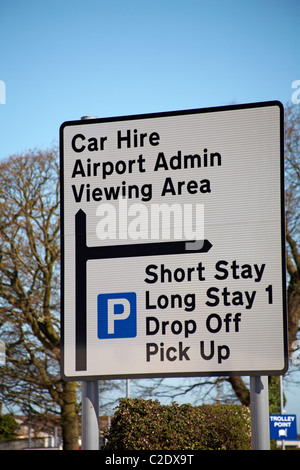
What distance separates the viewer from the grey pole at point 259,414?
2848mm

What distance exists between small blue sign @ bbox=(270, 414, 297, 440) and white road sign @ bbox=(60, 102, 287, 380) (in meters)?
19.6

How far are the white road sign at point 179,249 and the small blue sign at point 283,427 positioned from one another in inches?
770

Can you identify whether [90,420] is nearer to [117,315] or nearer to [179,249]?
[117,315]

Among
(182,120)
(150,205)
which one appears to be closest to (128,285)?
(150,205)

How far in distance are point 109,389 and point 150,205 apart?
1878 centimetres

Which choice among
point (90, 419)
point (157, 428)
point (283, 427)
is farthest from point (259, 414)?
point (283, 427)

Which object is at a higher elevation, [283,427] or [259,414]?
[259,414]

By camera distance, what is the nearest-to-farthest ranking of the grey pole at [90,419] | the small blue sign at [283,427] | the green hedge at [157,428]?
the grey pole at [90,419]
the green hedge at [157,428]
the small blue sign at [283,427]

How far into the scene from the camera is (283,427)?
21656 millimetres

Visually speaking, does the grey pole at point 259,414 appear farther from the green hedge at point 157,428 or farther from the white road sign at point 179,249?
the green hedge at point 157,428

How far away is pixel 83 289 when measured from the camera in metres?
3.17

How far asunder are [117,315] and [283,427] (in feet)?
65.6

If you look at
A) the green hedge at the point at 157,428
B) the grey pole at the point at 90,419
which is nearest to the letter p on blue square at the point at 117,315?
the grey pole at the point at 90,419

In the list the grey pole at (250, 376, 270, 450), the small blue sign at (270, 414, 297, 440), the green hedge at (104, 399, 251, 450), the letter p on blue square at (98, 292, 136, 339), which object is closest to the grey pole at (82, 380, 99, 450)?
the letter p on blue square at (98, 292, 136, 339)
